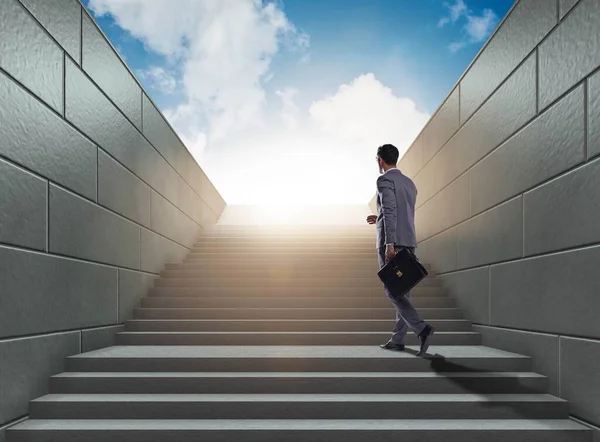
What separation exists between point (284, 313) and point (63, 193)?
2.85 m

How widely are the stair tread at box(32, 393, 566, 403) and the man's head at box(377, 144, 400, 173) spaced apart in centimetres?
212

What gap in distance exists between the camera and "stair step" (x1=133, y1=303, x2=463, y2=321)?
5.96 metres

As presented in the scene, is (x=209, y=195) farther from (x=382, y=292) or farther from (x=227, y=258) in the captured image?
(x=382, y=292)

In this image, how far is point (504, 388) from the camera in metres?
4.07

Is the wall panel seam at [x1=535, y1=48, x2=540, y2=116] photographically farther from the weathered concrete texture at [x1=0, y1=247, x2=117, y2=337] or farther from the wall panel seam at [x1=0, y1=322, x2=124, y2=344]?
the wall panel seam at [x1=0, y1=322, x2=124, y2=344]

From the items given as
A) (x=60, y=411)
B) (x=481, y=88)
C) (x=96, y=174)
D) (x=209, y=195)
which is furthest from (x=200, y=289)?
(x=209, y=195)

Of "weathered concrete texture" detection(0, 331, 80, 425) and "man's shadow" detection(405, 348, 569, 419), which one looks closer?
"weathered concrete texture" detection(0, 331, 80, 425)

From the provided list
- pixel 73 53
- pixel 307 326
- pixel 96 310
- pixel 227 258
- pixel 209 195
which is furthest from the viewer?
pixel 209 195

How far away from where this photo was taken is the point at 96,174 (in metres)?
5.14

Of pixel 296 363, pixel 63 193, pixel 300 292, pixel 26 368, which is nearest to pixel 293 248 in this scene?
pixel 300 292

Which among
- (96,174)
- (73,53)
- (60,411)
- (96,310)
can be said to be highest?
(73,53)

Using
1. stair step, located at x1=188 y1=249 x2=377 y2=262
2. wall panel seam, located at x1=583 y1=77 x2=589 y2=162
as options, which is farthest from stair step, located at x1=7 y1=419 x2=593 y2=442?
stair step, located at x1=188 y1=249 x2=377 y2=262

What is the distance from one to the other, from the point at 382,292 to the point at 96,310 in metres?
3.53

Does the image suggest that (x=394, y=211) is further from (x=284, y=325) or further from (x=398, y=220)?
(x=284, y=325)
